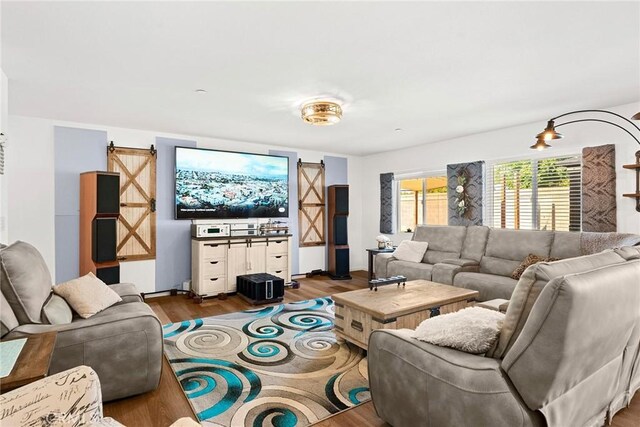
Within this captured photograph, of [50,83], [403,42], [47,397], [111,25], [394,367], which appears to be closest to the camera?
[47,397]

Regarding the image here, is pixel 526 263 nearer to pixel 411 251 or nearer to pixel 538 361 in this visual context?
pixel 411 251

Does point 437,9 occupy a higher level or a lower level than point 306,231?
higher

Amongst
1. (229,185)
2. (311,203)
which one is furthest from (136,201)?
(311,203)

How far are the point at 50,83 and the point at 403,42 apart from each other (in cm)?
307

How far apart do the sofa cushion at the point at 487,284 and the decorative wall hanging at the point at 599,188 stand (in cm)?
118

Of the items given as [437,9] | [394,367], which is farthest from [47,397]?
[437,9]

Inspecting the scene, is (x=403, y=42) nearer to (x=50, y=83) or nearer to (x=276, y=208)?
(x=50, y=83)

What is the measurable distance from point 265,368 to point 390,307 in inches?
44.4

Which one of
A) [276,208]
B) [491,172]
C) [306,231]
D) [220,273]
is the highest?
[491,172]

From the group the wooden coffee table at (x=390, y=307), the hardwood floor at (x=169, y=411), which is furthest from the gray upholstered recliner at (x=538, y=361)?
the wooden coffee table at (x=390, y=307)

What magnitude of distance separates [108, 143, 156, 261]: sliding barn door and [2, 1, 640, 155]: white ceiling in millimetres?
675

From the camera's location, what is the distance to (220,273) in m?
5.09

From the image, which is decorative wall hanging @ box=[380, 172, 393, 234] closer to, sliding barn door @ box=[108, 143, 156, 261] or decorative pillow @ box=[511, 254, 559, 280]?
decorative pillow @ box=[511, 254, 559, 280]

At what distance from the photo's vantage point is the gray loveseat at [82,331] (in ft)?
6.75
